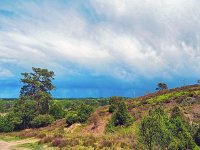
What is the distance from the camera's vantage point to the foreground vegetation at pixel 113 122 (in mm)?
27969

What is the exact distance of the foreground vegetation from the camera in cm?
2797

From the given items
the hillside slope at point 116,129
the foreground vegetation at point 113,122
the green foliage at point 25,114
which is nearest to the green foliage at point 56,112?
the foreground vegetation at point 113,122

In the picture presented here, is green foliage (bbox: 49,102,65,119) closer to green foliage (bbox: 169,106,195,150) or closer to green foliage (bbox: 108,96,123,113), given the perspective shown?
green foliage (bbox: 108,96,123,113)

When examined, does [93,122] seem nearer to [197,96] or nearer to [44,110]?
[197,96]

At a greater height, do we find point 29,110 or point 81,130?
point 29,110

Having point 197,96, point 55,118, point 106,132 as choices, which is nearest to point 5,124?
point 55,118

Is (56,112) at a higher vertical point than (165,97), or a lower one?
lower

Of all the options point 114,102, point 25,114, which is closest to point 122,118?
point 114,102

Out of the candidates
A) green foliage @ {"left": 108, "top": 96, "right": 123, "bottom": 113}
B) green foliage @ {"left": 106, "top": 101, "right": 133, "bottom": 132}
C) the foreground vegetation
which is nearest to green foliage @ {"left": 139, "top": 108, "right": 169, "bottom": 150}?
the foreground vegetation

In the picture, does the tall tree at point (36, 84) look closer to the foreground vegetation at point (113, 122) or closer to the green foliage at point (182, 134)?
the foreground vegetation at point (113, 122)

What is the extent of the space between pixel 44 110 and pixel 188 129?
5802cm

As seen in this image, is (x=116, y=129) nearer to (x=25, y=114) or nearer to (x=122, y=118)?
(x=122, y=118)

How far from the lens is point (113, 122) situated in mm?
52000

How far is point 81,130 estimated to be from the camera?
56.3 m
